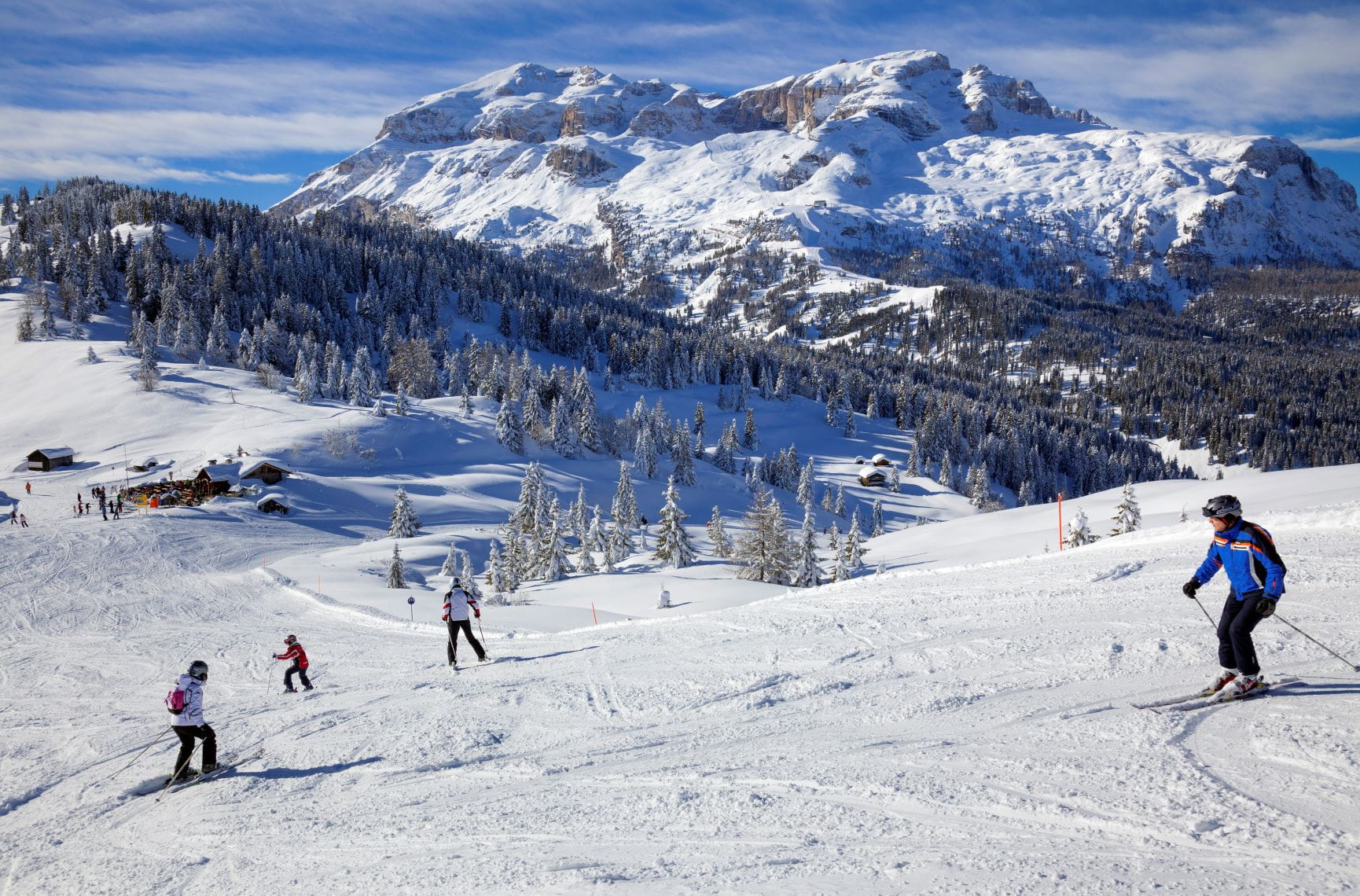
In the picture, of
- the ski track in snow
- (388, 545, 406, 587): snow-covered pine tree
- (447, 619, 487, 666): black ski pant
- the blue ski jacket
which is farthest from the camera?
(388, 545, 406, 587): snow-covered pine tree

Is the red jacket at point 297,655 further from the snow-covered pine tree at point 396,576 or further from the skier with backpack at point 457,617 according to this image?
the snow-covered pine tree at point 396,576

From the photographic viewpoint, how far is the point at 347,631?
820 inches

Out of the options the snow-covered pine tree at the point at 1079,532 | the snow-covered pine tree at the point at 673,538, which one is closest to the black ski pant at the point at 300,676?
the snow-covered pine tree at the point at 1079,532

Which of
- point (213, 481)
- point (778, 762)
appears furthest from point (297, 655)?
point (213, 481)

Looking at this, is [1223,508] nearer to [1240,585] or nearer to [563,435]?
[1240,585]

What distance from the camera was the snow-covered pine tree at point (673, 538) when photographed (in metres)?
47.3

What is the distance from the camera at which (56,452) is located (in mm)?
60812

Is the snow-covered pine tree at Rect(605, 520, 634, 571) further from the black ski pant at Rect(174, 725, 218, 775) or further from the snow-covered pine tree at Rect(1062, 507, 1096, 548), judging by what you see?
the black ski pant at Rect(174, 725, 218, 775)

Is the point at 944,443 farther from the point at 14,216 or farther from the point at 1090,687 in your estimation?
the point at 14,216

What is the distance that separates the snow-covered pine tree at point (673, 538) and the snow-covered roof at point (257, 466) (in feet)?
118

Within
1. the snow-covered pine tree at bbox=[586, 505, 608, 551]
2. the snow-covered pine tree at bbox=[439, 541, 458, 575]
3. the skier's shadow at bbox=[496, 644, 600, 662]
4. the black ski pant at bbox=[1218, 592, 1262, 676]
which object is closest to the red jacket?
the skier's shadow at bbox=[496, 644, 600, 662]

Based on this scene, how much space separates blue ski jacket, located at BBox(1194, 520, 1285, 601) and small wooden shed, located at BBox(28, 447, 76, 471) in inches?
3125

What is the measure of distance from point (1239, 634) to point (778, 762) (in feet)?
15.9

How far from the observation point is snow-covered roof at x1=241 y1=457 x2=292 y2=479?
195 feet
